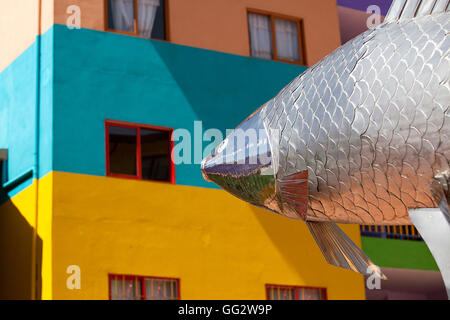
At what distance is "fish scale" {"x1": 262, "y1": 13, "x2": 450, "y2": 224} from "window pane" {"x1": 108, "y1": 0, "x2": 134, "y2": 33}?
937cm

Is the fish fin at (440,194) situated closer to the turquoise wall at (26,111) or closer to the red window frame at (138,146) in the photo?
the turquoise wall at (26,111)

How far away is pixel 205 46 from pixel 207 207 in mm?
2952

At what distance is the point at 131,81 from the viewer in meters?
14.2

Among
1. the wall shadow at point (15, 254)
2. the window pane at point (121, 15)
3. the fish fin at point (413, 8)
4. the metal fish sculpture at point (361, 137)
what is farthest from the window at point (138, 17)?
the fish fin at point (413, 8)

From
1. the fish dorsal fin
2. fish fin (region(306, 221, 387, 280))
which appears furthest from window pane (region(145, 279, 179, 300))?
the fish dorsal fin

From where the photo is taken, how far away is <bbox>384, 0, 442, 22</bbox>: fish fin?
17.0ft

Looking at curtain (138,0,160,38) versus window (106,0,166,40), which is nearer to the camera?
window (106,0,166,40)

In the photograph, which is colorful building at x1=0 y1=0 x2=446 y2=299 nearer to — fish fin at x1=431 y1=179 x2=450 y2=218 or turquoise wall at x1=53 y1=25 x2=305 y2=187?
turquoise wall at x1=53 y1=25 x2=305 y2=187

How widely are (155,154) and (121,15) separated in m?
2.52

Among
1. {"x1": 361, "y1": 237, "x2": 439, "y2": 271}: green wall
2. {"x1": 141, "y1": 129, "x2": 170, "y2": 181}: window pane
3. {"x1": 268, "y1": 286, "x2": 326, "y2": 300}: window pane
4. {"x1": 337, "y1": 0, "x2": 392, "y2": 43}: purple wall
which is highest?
{"x1": 337, "y1": 0, "x2": 392, "y2": 43}: purple wall

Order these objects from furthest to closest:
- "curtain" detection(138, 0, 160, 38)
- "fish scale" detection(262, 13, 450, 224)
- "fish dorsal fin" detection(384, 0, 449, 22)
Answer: "curtain" detection(138, 0, 160, 38), "fish dorsal fin" detection(384, 0, 449, 22), "fish scale" detection(262, 13, 450, 224)

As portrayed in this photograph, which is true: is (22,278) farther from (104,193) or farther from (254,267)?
(254,267)

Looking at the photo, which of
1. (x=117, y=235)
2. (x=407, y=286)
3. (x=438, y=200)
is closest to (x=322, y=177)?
(x=438, y=200)

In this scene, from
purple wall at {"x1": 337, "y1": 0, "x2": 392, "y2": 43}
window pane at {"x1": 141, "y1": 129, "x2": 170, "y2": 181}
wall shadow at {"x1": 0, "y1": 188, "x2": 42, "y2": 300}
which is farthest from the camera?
purple wall at {"x1": 337, "y1": 0, "x2": 392, "y2": 43}
